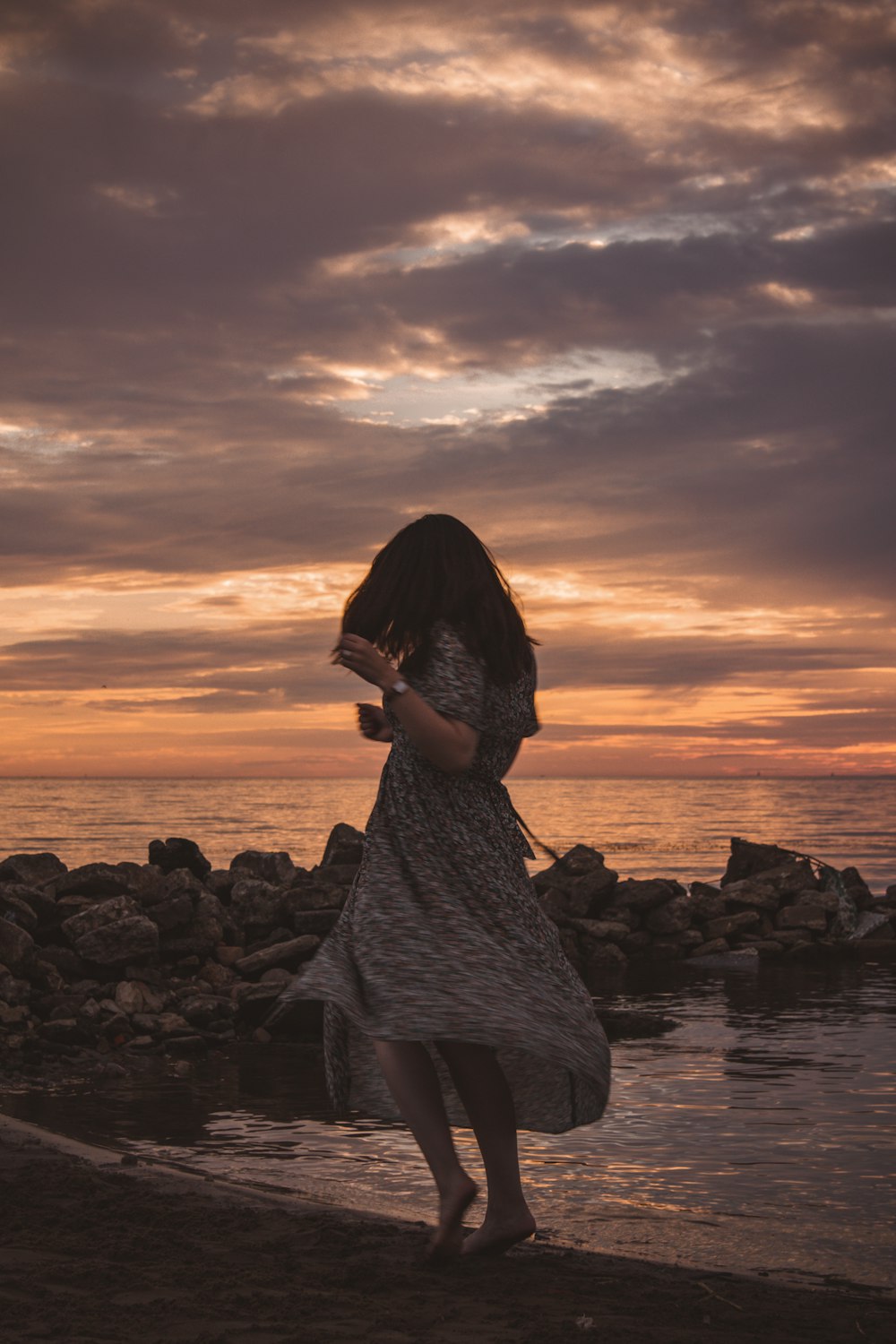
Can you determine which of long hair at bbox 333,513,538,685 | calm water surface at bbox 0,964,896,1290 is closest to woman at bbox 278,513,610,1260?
long hair at bbox 333,513,538,685

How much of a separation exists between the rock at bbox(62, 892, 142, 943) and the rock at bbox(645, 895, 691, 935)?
572cm

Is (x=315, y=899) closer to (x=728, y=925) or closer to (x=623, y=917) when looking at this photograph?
(x=623, y=917)

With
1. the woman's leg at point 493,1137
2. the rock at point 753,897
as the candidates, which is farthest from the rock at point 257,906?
the woman's leg at point 493,1137

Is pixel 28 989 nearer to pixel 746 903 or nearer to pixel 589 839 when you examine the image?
pixel 746 903

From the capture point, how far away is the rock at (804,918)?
13.5 m

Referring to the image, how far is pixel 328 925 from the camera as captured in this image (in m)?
10.4

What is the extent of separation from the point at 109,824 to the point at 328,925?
3811cm

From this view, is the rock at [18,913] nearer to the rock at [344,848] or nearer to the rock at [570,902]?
the rock at [344,848]

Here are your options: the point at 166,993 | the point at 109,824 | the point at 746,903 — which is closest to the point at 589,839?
the point at 109,824

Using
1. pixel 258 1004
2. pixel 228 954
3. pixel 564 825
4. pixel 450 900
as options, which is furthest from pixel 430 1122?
pixel 564 825

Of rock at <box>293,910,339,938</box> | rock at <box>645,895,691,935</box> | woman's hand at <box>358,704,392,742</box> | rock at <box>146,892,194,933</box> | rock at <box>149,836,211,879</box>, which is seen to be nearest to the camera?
woman's hand at <box>358,704,392,742</box>

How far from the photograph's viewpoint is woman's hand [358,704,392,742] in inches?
150

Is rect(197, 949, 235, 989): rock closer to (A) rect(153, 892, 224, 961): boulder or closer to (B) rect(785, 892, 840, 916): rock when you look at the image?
(A) rect(153, 892, 224, 961): boulder

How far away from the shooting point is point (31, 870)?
11.7 m
